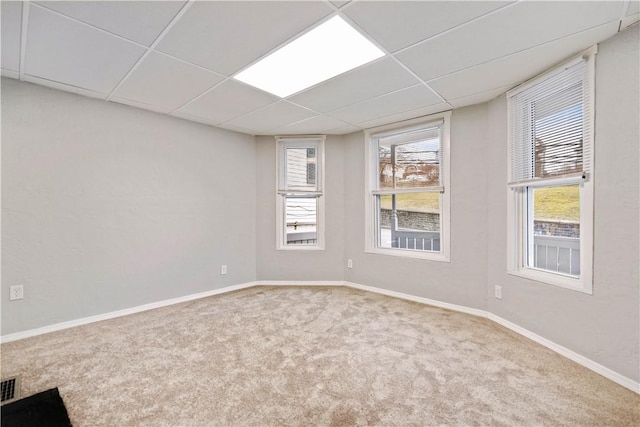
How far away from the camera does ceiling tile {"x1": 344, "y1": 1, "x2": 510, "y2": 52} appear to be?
160 cm

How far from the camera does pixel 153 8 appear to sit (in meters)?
1.62

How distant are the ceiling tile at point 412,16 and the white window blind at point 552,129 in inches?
47.1

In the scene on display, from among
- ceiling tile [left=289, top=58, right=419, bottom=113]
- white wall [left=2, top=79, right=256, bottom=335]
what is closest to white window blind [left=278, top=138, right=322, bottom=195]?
white wall [left=2, top=79, right=256, bottom=335]

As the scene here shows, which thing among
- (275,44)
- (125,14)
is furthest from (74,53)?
(275,44)

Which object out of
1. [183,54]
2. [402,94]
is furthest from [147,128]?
[402,94]

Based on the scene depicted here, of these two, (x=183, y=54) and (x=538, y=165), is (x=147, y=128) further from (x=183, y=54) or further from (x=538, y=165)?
(x=538, y=165)

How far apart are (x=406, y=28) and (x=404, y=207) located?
243 cm

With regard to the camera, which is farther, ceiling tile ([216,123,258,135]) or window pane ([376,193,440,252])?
ceiling tile ([216,123,258,135])

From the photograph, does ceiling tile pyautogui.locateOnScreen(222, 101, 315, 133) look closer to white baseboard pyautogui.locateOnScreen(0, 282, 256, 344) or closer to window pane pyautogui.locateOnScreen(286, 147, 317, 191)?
window pane pyautogui.locateOnScreen(286, 147, 317, 191)

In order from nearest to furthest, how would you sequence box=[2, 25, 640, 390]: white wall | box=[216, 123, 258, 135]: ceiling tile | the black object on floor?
the black object on floor
box=[2, 25, 640, 390]: white wall
box=[216, 123, 258, 135]: ceiling tile

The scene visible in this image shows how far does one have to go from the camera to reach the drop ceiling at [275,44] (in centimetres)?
164

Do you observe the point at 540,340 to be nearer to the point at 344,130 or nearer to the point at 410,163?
the point at 410,163

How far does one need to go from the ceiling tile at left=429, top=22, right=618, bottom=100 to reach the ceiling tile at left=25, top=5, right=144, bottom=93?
102 inches

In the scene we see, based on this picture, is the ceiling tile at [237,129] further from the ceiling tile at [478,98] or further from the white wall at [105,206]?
the ceiling tile at [478,98]
